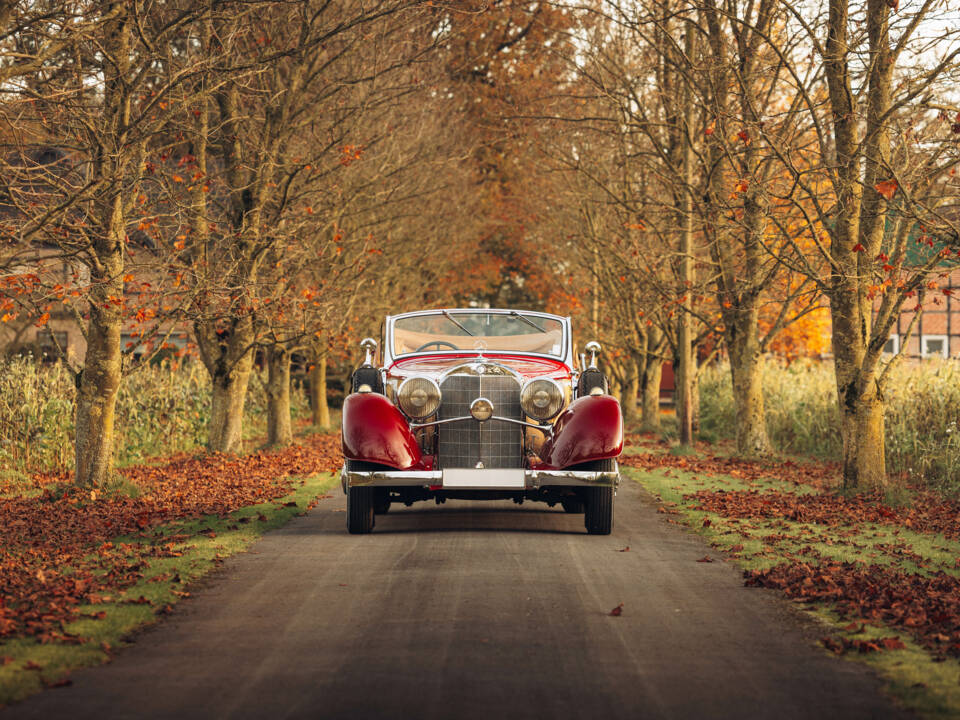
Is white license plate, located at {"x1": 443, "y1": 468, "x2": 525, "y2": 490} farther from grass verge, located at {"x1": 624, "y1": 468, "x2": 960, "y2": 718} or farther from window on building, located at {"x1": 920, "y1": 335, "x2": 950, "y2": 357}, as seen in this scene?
window on building, located at {"x1": 920, "y1": 335, "x2": 950, "y2": 357}

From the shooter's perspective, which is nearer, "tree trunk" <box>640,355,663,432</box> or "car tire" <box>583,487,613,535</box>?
"car tire" <box>583,487,613,535</box>

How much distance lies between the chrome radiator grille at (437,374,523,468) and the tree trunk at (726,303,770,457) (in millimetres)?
10320

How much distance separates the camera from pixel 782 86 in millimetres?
22859

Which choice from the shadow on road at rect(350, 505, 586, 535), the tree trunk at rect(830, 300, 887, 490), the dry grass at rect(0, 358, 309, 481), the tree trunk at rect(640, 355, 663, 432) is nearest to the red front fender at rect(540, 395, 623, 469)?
the shadow on road at rect(350, 505, 586, 535)

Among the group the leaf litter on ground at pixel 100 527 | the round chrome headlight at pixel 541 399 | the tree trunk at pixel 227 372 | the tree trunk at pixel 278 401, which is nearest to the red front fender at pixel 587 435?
the round chrome headlight at pixel 541 399

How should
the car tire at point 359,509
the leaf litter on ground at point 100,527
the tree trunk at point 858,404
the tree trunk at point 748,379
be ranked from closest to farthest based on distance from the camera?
the leaf litter on ground at point 100,527, the car tire at point 359,509, the tree trunk at point 858,404, the tree trunk at point 748,379

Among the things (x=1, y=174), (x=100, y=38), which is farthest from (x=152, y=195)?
(x=1, y=174)

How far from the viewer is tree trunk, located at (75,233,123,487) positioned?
1404 cm

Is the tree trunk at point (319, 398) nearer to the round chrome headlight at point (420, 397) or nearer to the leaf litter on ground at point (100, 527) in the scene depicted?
the leaf litter on ground at point (100, 527)

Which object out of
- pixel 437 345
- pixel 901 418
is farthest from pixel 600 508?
pixel 901 418

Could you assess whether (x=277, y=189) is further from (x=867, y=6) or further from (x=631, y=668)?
(x=631, y=668)

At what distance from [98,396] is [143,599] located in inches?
289

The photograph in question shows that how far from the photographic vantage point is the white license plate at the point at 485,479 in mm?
10469

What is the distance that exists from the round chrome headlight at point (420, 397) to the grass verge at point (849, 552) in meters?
2.90
